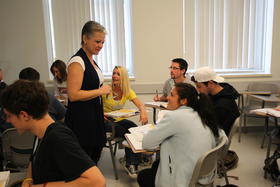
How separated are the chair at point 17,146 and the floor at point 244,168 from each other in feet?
2.86

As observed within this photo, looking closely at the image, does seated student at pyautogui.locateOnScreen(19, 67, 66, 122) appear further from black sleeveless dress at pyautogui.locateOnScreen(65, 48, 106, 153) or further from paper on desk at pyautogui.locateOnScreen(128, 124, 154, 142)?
paper on desk at pyautogui.locateOnScreen(128, 124, 154, 142)

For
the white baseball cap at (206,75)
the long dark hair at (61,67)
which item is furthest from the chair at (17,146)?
the long dark hair at (61,67)

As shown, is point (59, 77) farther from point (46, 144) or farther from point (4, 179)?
Answer: point (46, 144)

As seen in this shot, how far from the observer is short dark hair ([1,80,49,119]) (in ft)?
3.07

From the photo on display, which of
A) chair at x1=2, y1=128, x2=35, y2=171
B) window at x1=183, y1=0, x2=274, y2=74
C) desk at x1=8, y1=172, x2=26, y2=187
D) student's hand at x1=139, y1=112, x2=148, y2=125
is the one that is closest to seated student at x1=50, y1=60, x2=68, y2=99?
chair at x1=2, y1=128, x2=35, y2=171

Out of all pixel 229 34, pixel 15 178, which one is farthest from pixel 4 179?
pixel 229 34

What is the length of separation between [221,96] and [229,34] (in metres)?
2.33

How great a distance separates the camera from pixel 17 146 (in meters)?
2.17

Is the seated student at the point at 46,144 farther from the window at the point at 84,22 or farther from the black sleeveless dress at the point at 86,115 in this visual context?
the window at the point at 84,22

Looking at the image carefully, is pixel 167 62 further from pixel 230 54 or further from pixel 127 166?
pixel 127 166

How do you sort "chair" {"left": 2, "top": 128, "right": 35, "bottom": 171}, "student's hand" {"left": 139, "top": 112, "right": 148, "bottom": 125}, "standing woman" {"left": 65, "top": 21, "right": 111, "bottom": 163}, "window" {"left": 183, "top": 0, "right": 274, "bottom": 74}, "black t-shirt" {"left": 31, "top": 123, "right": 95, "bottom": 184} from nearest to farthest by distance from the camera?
"black t-shirt" {"left": 31, "top": 123, "right": 95, "bottom": 184}
"standing woman" {"left": 65, "top": 21, "right": 111, "bottom": 163}
"chair" {"left": 2, "top": 128, "right": 35, "bottom": 171}
"student's hand" {"left": 139, "top": 112, "right": 148, "bottom": 125}
"window" {"left": 183, "top": 0, "right": 274, "bottom": 74}

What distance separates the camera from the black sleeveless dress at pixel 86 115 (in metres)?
1.76

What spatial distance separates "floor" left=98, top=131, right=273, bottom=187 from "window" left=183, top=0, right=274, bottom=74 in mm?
1282

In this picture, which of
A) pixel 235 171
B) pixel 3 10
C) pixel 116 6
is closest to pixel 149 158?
pixel 235 171
